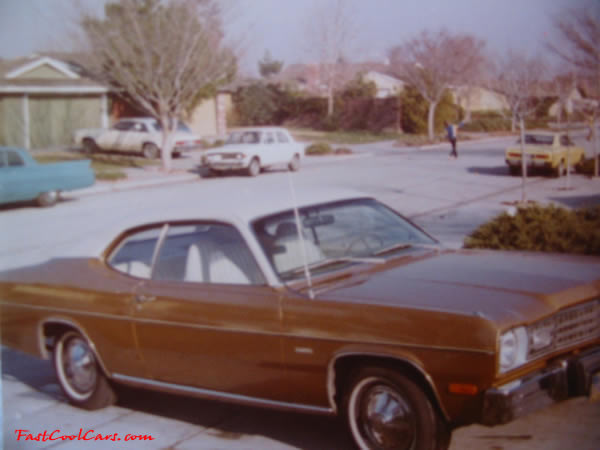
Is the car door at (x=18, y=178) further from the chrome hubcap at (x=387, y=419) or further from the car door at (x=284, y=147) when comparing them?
the chrome hubcap at (x=387, y=419)

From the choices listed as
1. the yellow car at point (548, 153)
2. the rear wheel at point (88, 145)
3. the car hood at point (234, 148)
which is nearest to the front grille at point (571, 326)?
the yellow car at point (548, 153)

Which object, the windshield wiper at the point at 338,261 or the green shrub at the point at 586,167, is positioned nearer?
the windshield wiper at the point at 338,261

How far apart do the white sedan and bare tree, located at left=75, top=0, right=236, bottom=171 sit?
9.80 ft

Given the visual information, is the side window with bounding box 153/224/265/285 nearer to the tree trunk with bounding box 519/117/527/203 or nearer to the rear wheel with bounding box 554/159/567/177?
the rear wheel with bounding box 554/159/567/177

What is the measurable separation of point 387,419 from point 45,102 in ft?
77.0

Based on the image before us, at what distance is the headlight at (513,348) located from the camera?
3.11 metres

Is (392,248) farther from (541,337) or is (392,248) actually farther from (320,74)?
(320,74)

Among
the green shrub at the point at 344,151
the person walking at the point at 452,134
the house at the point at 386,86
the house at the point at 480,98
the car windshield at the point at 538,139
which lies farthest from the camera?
the house at the point at 386,86

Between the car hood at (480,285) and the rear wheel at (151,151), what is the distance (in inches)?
875

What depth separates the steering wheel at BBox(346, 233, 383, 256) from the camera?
4.23m

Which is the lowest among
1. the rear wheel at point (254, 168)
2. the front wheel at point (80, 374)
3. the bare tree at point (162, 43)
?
the front wheel at point (80, 374)

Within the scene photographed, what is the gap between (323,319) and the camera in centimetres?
349

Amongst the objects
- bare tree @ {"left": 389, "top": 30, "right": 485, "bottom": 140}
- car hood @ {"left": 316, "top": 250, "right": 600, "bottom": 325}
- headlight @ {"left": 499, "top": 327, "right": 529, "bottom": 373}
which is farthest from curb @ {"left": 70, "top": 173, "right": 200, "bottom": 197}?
headlight @ {"left": 499, "top": 327, "right": 529, "bottom": 373}

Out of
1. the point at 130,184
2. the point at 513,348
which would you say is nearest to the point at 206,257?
the point at 513,348
